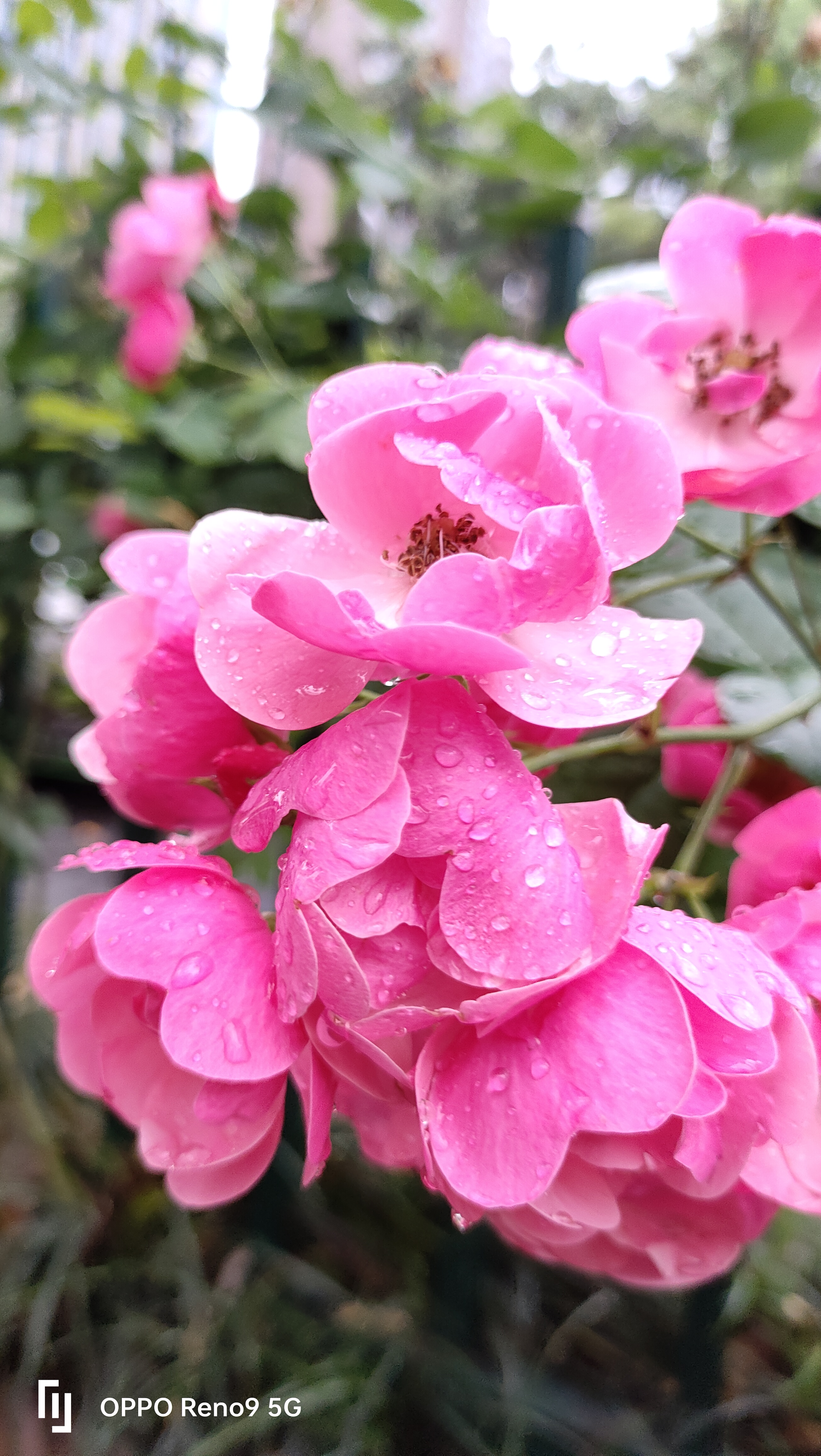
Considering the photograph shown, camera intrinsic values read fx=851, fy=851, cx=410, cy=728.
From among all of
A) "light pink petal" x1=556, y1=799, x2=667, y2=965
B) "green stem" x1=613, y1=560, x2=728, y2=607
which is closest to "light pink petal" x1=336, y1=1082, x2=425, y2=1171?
"light pink petal" x1=556, y1=799, x2=667, y2=965

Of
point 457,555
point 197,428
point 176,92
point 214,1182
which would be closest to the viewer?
point 457,555

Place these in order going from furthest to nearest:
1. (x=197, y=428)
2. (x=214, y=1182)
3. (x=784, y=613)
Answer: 1. (x=197, y=428)
2. (x=784, y=613)
3. (x=214, y=1182)

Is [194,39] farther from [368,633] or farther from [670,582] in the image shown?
[368,633]

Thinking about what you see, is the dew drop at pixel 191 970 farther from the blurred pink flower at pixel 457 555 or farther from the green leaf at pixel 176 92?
the green leaf at pixel 176 92

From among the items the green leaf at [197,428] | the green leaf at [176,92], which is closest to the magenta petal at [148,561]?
the green leaf at [197,428]

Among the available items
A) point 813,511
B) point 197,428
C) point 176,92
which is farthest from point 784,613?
point 176,92
